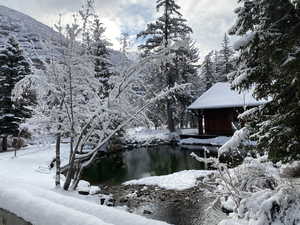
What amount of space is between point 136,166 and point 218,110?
1077 centimetres

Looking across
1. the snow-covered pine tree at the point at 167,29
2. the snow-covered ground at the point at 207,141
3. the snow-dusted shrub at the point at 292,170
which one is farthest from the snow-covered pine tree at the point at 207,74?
the snow-dusted shrub at the point at 292,170

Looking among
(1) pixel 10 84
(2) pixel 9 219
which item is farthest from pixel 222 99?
(2) pixel 9 219

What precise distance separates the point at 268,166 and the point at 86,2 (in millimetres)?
5968

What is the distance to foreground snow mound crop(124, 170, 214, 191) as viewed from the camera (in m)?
10.3

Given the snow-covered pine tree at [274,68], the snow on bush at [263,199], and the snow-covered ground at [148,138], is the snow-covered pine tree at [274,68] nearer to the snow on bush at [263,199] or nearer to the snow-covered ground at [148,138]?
the snow on bush at [263,199]

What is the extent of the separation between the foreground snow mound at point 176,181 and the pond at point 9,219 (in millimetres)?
7524

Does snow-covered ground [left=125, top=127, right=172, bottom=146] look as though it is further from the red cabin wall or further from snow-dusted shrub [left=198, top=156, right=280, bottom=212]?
snow-dusted shrub [left=198, top=156, right=280, bottom=212]

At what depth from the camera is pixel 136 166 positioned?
1527 cm

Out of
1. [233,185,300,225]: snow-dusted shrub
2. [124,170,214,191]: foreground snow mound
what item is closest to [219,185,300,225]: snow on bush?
[233,185,300,225]: snow-dusted shrub

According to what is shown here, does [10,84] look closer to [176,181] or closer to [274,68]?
[176,181]

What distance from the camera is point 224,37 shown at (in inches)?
1511

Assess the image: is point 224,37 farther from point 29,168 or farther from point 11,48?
point 29,168

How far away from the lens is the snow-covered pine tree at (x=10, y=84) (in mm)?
17547

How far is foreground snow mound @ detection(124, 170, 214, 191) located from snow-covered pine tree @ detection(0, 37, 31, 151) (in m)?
9.58
